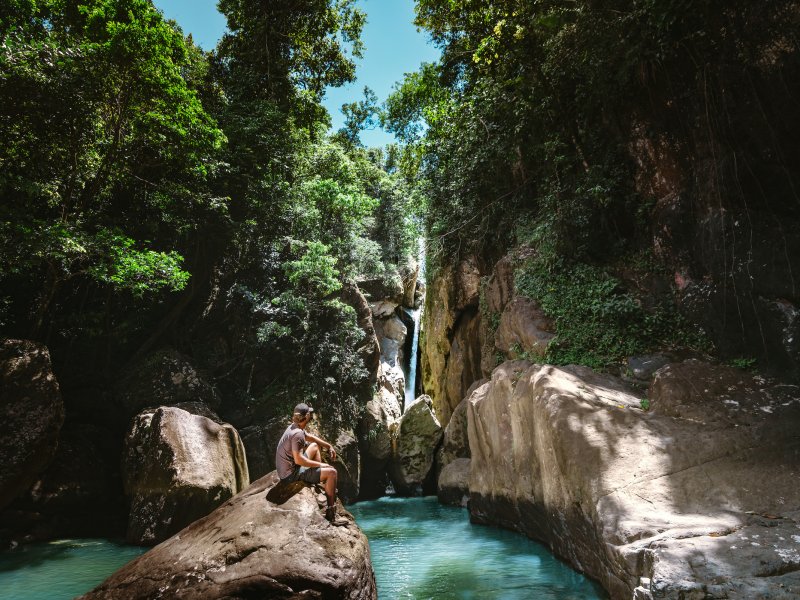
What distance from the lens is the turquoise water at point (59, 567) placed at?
700 cm

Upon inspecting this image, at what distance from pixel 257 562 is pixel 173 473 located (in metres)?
6.40

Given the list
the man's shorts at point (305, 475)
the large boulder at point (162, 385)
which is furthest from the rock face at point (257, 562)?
the large boulder at point (162, 385)

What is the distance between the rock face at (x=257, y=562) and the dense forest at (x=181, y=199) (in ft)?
21.7

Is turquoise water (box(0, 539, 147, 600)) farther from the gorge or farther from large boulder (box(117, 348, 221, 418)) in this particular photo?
large boulder (box(117, 348, 221, 418))

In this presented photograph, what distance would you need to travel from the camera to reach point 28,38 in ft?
29.0

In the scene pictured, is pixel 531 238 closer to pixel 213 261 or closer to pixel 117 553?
pixel 213 261

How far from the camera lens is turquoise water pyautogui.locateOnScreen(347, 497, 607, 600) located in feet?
20.7

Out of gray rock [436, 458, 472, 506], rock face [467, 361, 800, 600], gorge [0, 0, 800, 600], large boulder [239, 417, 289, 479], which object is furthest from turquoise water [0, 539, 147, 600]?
gray rock [436, 458, 472, 506]

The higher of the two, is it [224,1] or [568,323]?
[224,1]

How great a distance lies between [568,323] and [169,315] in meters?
11.5

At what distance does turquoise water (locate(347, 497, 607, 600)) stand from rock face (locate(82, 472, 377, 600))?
2.22 metres

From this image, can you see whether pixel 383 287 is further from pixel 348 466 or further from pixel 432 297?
pixel 348 466

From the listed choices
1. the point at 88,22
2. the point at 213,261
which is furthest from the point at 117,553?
the point at 88,22

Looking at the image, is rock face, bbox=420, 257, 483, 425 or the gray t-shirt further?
rock face, bbox=420, 257, 483, 425
